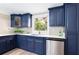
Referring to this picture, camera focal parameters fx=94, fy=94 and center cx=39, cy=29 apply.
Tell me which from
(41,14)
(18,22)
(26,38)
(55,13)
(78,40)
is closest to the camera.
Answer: (78,40)

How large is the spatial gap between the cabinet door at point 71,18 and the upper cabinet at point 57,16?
354 mm

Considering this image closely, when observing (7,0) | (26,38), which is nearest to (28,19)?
(26,38)

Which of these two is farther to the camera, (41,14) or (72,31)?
(41,14)

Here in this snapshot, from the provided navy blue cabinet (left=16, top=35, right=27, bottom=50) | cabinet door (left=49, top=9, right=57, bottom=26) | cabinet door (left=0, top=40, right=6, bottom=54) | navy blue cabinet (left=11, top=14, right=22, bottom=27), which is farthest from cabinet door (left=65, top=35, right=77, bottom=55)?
navy blue cabinet (left=11, top=14, right=22, bottom=27)

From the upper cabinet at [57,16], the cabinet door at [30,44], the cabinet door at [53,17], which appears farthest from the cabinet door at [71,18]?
the cabinet door at [30,44]

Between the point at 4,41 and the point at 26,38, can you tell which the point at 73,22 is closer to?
the point at 26,38

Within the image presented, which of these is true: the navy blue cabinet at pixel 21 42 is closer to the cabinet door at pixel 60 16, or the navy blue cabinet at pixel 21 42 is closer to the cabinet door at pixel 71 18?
the cabinet door at pixel 60 16

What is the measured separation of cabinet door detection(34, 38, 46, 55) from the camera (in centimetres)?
343

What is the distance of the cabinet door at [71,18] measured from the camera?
260 centimetres

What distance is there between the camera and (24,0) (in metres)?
0.77

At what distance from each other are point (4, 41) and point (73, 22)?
274cm

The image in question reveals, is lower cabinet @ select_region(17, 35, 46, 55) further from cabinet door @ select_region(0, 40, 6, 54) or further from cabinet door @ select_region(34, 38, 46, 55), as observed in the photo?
cabinet door @ select_region(0, 40, 6, 54)

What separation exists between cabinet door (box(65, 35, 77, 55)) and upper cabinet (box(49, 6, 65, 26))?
A: 0.60 meters
